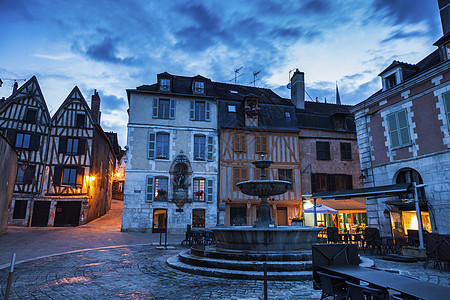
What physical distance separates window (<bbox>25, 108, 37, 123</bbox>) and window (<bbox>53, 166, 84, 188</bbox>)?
12.9ft

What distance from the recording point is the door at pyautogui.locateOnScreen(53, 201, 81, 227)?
68.5 ft

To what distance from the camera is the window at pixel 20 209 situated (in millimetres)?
20141

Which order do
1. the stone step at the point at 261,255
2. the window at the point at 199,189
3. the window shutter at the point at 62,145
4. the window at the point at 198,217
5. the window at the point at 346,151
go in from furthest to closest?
1. the window at the point at 346,151
2. the window shutter at the point at 62,145
3. the window at the point at 199,189
4. the window at the point at 198,217
5. the stone step at the point at 261,255

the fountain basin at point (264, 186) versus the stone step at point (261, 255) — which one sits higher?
the fountain basin at point (264, 186)

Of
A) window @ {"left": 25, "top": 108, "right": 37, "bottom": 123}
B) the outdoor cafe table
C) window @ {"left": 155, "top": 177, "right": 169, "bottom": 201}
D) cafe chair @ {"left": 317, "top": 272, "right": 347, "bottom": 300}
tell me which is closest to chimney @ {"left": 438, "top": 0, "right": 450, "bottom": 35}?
the outdoor cafe table

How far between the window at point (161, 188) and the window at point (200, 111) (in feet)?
15.6

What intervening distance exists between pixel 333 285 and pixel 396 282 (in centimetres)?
89

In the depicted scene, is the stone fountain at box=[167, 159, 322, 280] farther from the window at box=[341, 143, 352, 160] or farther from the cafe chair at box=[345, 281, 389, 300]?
the window at box=[341, 143, 352, 160]

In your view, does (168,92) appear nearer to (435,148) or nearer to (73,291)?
(435,148)

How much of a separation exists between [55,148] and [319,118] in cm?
1978

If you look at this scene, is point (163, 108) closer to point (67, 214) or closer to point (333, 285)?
point (67, 214)

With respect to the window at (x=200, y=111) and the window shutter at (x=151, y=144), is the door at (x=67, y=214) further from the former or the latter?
the window at (x=200, y=111)

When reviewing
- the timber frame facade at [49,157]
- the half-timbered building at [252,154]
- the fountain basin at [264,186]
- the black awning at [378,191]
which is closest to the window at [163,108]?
the half-timbered building at [252,154]

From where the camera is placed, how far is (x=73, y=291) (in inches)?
194
